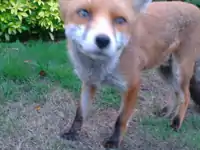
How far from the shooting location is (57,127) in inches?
206

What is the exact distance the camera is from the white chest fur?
4477mm

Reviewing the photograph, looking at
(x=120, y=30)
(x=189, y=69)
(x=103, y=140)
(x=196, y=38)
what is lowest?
(x=103, y=140)

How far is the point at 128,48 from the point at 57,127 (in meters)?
1.26

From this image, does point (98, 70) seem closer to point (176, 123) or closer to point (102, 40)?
point (102, 40)

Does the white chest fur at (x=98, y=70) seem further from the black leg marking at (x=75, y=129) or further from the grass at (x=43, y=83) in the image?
the grass at (x=43, y=83)

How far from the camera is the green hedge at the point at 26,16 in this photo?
25.2 ft

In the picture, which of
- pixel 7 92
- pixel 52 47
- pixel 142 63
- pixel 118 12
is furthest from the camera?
pixel 52 47

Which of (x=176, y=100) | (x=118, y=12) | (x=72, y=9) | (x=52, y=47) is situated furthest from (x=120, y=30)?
(x=52, y=47)

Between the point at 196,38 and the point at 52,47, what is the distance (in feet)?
8.62

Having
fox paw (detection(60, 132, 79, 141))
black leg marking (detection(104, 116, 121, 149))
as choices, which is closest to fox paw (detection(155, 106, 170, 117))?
black leg marking (detection(104, 116, 121, 149))

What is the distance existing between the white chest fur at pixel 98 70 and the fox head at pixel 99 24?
1.56 ft

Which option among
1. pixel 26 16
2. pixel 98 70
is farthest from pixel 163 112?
pixel 26 16

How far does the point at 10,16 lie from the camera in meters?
Result: 7.76

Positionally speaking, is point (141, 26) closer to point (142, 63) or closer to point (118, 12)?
point (142, 63)
